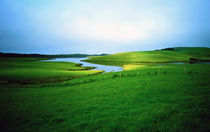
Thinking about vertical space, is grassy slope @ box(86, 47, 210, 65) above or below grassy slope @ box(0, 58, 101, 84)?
above

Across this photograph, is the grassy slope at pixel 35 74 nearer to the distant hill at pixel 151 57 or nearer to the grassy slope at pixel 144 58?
the grassy slope at pixel 144 58

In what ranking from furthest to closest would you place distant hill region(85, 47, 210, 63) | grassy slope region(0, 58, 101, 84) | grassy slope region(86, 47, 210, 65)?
distant hill region(85, 47, 210, 63)
grassy slope region(86, 47, 210, 65)
grassy slope region(0, 58, 101, 84)

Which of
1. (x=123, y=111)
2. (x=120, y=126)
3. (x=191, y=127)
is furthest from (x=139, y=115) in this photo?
(x=191, y=127)

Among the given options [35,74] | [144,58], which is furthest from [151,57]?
[35,74]

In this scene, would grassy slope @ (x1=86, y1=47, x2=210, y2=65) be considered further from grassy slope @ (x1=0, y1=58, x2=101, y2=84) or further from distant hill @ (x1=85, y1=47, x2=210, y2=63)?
grassy slope @ (x1=0, y1=58, x2=101, y2=84)

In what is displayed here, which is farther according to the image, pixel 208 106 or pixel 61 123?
pixel 208 106

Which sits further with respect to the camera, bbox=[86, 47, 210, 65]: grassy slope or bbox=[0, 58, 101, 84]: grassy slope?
bbox=[86, 47, 210, 65]: grassy slope

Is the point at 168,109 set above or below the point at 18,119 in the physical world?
above

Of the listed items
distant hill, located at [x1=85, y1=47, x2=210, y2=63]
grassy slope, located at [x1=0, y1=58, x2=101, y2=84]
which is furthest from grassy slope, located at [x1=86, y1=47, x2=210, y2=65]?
grassy slope, located at [x1=0, y1=58, x2=101, y2=84]

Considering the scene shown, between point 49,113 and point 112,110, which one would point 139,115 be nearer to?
point 112,110

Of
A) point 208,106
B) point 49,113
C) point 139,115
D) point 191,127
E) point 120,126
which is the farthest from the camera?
point 49,113

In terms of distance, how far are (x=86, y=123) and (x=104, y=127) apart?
3.90 ft

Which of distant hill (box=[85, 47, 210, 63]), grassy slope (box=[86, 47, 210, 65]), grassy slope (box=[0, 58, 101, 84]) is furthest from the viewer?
distant hill (box=[85, 47, 210, 63])

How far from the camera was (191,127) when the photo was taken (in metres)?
5.38
